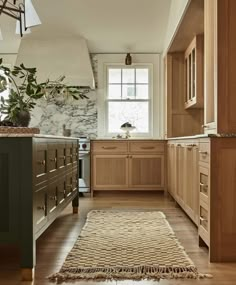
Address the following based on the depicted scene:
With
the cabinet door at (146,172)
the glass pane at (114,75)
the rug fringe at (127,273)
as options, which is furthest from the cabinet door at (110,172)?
the rug fringe at (127,273)

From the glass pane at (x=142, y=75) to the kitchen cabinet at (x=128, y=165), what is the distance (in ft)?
4.16

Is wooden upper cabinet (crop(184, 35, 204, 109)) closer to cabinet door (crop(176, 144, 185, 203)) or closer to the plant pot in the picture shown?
cabinet door (crop(176, 144, 185, 203))

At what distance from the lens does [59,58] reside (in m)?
6.17

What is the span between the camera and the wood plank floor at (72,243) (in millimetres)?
2199

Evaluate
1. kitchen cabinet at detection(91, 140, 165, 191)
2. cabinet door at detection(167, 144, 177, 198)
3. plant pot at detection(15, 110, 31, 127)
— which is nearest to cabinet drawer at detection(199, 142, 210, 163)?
plant pot at detection(15, 110, 31, 127)

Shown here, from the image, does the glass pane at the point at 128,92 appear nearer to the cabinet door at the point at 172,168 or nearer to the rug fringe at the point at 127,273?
the cabinet door at the point at 172,168

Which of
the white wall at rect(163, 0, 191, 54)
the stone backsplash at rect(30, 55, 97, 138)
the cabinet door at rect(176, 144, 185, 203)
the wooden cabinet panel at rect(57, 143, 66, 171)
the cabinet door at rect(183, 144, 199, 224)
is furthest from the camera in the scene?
the stone backsplash at rect(30, 55, 97, 138)

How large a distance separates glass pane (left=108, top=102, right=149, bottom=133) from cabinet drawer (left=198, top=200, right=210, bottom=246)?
3766 mm

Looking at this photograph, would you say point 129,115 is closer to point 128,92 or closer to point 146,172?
point 128,92

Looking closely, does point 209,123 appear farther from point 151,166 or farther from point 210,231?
point 151,166

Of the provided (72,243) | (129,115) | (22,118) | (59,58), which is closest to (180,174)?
(72,243)

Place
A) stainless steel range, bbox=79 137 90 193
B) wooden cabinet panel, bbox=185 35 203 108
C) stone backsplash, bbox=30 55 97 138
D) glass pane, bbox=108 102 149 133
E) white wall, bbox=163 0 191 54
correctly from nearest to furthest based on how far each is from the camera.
Answer: 1. white wall, bbox=163 0 191 54
2. wooden cabinet panel, bbox=185 35 203 108
3. stainless steel range, bbox=79 137 90 193
4. stone backsplash, bbox=30 55 97 138
5. glass pane, bbox=108 102 149 133

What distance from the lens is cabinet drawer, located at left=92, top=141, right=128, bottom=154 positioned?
19.2ft

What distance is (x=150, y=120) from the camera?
21.6 ft
